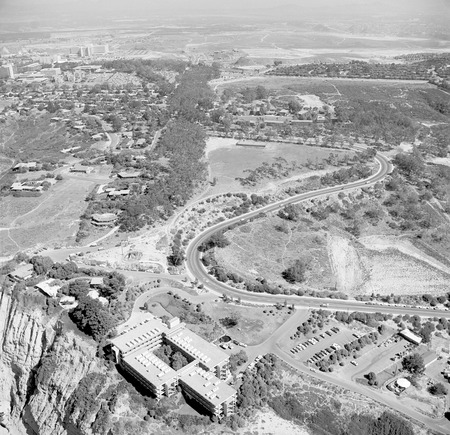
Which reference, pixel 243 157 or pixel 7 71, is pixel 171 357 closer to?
pixel 243 157

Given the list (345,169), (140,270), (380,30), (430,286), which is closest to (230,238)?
(140,270)

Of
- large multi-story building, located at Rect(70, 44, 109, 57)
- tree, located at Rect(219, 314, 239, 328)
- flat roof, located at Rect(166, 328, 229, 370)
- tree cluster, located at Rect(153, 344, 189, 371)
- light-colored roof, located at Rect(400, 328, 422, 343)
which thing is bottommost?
light-colored roof, located at Rect(400, 328, 422, 343)

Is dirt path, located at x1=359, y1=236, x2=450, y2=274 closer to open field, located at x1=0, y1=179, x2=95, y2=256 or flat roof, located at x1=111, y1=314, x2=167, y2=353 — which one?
flat roof, located at x1=111, y1=314, x2=167, y2=353

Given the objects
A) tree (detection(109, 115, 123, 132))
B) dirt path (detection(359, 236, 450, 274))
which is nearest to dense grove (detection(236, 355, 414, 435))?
dirt path (detection(359, 236, 450, 274))

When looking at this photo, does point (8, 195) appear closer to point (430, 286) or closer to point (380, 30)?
point (430, 286)

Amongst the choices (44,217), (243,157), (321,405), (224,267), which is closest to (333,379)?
(321,405)

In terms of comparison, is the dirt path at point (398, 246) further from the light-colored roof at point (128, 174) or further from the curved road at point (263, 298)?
the light-colored roof at point (128, 174)
